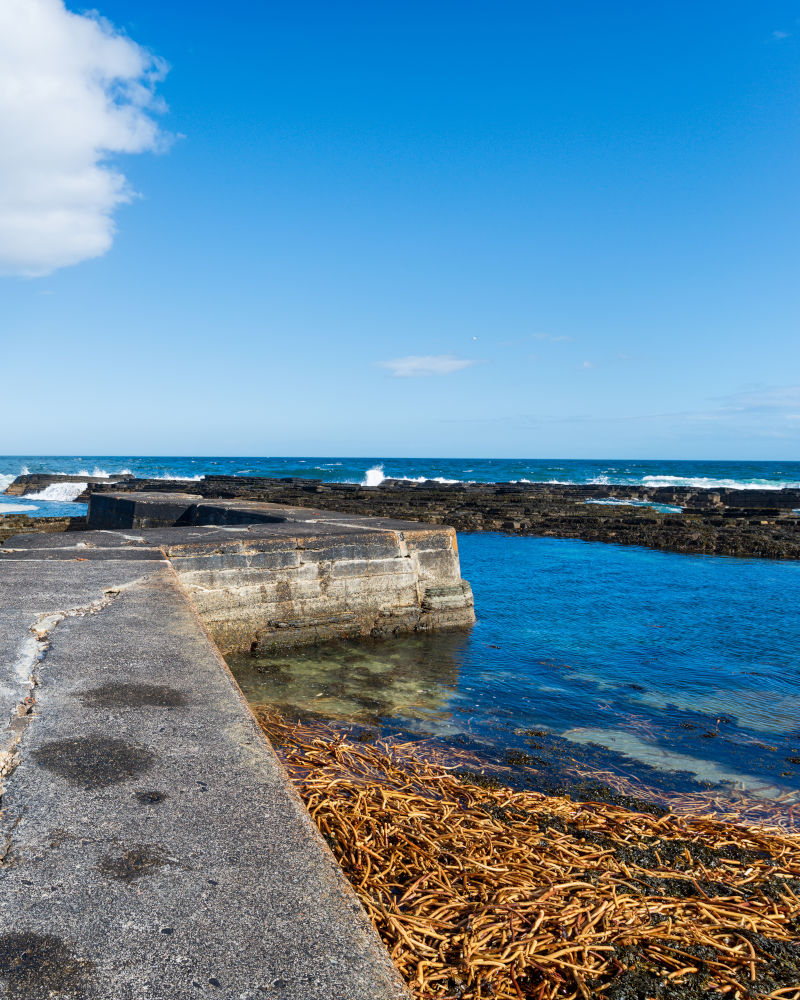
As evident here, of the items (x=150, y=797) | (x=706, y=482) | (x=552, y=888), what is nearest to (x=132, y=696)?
(x=150, y=797)

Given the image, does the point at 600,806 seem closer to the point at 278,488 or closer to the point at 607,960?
the point at 607,960

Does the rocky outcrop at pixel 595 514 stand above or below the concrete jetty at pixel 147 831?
below

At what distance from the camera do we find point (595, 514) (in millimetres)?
23078

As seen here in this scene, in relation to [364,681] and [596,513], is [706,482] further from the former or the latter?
[364,681]

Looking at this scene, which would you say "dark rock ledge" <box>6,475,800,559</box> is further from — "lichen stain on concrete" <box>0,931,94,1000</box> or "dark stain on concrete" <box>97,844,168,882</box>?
"lichen stain on concrete" <box>0,931,94,1000</box>

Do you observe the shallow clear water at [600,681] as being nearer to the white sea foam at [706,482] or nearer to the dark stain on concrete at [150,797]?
the dark stain on concrete at [150,797]

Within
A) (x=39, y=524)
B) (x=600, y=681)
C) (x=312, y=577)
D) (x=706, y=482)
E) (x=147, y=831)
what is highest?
(x=706, y=482)

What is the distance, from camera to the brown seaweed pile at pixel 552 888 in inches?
78.4

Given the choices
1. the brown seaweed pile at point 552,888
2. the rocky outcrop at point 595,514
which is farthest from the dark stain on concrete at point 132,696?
the rocky outcrop at point 595,514

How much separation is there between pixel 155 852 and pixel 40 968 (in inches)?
15.3

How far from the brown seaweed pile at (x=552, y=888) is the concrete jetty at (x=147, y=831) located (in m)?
0.56

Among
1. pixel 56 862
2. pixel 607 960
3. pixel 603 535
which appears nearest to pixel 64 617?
pixel 56 862

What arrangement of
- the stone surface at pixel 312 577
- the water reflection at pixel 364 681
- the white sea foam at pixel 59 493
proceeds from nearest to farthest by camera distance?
the water reflection at pixel 364 681
the stone surface at pixel 312 577
the white sea foam at pixel 59 493

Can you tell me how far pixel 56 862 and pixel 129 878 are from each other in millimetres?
188
